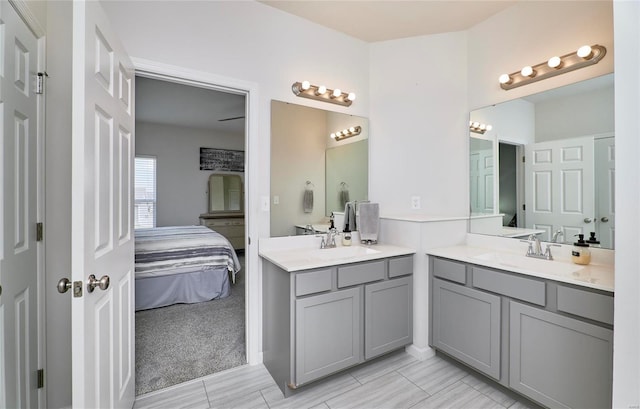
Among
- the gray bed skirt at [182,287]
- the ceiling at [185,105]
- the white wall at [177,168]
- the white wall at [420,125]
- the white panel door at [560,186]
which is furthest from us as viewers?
the white wall at [177,168]

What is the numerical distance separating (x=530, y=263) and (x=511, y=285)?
299 mm

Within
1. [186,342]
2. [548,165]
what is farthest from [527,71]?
[186,342]

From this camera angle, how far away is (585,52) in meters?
1.78

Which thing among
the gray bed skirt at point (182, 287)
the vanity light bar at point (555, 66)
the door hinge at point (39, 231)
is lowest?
the gray bed skirt at point (182, 287)

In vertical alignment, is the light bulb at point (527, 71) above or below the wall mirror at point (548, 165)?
above

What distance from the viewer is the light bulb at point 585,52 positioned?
1.77 metres

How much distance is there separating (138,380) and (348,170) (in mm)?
2252

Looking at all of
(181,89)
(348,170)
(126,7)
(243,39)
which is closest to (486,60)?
(348,170)

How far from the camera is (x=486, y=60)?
2.39m

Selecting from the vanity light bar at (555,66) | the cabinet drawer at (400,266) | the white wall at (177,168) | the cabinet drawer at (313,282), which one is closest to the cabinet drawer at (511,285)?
the cabinet drawer at (400,266)

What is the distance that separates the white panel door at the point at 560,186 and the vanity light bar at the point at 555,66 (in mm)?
467

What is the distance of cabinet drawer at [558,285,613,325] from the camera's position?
1361 mm

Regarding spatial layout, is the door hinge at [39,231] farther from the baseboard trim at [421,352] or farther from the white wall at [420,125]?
the baseboard trim at [421,352]

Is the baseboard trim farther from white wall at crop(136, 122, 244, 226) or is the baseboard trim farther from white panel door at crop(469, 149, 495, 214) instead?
white wall at crop(136, 122, 244, 226)
